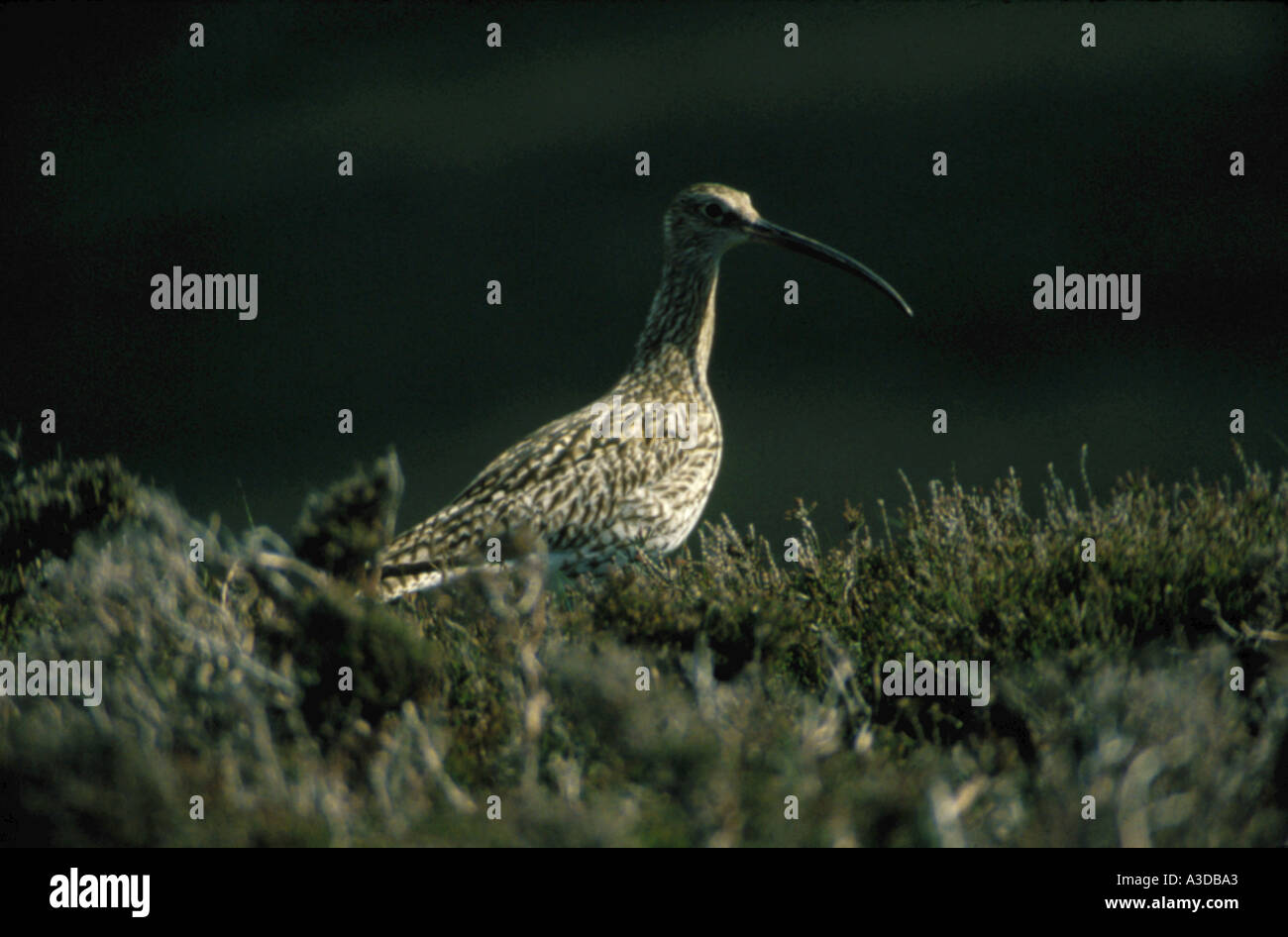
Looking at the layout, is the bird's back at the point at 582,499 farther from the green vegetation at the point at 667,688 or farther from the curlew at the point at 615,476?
the green vegetation at the point at 667,688

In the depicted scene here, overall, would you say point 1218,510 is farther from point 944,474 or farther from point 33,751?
point 944,474

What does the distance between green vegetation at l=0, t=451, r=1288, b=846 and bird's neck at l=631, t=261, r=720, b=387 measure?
246 centimetres

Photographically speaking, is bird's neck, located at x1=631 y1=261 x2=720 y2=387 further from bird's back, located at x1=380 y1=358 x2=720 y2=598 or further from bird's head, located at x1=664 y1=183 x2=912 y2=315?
bird's back, located at x1=380 y1=358 x2=720 y2=598

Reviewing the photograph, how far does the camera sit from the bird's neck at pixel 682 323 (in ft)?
28.6

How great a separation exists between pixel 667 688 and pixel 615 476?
3266mm

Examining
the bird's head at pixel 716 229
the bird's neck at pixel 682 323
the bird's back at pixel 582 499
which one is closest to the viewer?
the bird's back at pixel 582 499

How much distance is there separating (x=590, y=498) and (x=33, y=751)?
418 centimetres

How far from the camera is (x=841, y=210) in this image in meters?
22.5

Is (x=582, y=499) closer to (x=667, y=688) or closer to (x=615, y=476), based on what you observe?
(x=615, y=476)

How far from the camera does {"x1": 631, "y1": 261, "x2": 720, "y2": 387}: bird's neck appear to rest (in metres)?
8.71

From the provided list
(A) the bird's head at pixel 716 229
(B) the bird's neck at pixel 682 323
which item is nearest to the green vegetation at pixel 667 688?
(B) the bird's neck at pixel 682 323

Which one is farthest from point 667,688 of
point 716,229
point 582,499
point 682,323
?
point 716,229

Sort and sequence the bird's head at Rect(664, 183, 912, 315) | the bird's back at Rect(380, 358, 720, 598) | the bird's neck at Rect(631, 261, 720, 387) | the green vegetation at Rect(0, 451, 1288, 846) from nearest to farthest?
the green vegetation at Rect(0, 451, 1288, 846) < the bird's back at Rect(380, 358, 720, 598) < the bird's neck at Rect(631, 261, 720, 387) < the bird's head at Rect(664, 183, 912, 315)

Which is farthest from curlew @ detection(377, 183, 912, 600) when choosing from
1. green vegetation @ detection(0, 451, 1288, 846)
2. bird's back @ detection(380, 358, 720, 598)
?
green vegetation @ detection(0, 451, 1288, 846)
